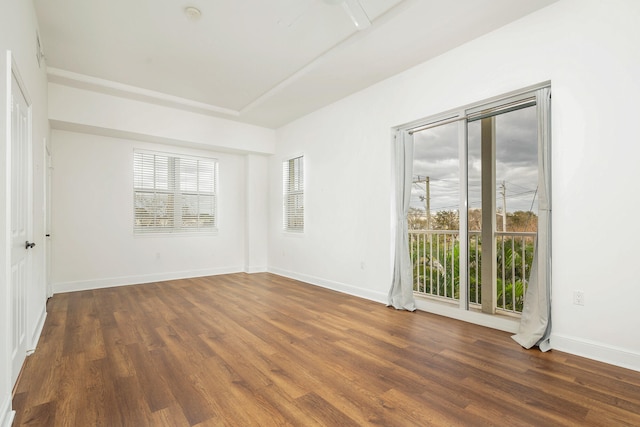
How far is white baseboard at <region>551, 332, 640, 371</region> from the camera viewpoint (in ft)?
7.68

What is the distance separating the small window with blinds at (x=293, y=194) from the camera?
600 centimetres

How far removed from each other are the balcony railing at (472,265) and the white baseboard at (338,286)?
0.76 meters

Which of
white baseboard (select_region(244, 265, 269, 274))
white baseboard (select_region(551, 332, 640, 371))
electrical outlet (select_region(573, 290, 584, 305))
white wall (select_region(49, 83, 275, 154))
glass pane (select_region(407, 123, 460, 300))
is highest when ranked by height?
white wall (select_region(49, 83, 275, 154))

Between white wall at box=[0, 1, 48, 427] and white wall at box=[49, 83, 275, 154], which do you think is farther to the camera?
white wall at box=[49, 83, 275, 154]

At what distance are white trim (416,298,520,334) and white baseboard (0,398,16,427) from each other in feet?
12.0

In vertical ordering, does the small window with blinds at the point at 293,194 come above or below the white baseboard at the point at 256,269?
above

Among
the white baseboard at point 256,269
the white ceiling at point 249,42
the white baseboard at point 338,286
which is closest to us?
the white ceiling at point 249,42

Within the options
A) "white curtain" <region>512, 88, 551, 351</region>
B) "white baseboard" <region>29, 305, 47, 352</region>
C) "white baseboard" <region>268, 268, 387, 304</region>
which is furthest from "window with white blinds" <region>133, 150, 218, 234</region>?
"white curtain" <region>512, 88, 551, 351</region>

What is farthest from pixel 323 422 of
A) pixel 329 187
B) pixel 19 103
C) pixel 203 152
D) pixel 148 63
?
pixel 203 152

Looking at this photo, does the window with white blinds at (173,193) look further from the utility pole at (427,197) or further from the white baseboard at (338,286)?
the utility pole at (427,197)

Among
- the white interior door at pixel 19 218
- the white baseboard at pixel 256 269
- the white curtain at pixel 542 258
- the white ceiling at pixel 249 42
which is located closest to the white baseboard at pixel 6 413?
the white interior door at pixel 19 218

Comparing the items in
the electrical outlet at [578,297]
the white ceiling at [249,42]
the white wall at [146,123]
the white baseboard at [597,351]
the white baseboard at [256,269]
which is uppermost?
the white ceiling at [249,42]

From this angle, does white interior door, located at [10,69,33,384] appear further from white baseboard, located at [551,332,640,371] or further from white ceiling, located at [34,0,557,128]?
white baseboard, located at [551,332,640,371]

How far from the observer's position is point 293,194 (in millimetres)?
6211
